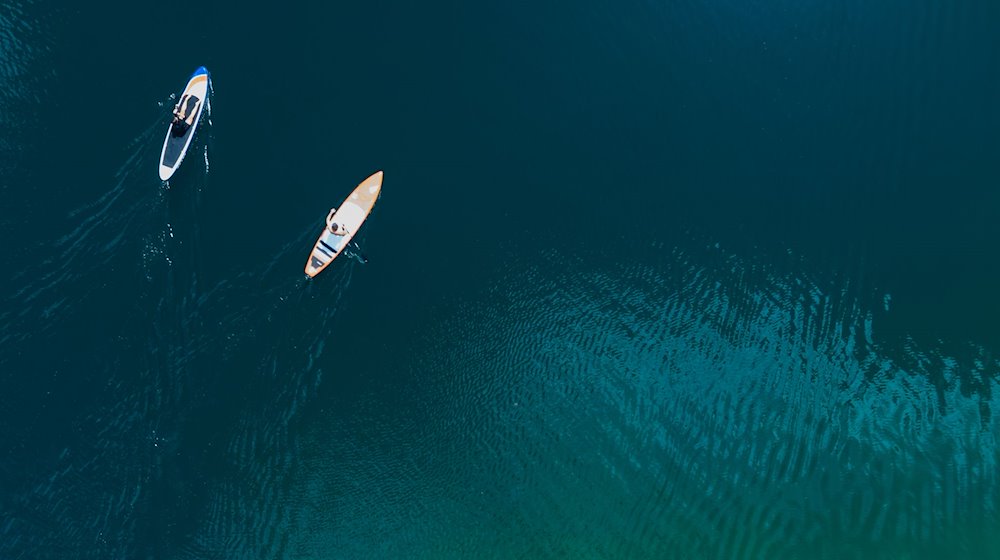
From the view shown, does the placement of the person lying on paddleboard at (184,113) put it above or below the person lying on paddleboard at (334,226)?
above

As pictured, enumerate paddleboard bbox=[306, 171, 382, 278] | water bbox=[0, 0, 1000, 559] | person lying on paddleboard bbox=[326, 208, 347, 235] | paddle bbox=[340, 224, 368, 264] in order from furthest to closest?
1. paddle bbox=[340, 224, 368, 264]
2. paddleboard bbox=[306, 171, 382, 278]
3. person lying on paddleboard bbox=[326, 208, 347, 235]
4. water bbox=[0, 0, 1000, 559]

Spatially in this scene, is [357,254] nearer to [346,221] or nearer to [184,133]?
[346,221]

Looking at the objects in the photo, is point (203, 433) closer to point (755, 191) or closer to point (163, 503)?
point (163, 503)

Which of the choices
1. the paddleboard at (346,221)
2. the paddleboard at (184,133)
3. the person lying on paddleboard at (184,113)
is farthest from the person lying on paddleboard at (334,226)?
the person lying on paddleboard at (184,113)

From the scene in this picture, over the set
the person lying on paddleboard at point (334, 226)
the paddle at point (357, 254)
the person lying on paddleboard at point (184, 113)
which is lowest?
the paddle at point (357, 254)

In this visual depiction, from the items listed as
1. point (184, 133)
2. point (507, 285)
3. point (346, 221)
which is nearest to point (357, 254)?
point (346, 221)

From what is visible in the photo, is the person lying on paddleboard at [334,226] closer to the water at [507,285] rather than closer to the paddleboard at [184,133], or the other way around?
the water at [507,285]

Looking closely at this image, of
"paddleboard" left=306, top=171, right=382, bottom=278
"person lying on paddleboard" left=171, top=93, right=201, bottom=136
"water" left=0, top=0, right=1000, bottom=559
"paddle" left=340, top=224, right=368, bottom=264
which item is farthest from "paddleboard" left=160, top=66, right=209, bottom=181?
"paddle" left=340, top=224, right=368, bottom=264

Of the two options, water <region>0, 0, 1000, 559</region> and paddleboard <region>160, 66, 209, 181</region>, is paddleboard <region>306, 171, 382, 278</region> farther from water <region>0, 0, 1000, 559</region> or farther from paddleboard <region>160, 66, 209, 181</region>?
paddleboard <region>160, 66, 209, 181</region>
